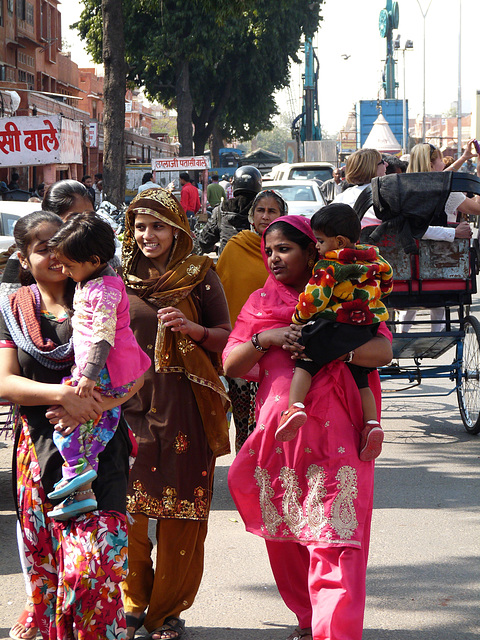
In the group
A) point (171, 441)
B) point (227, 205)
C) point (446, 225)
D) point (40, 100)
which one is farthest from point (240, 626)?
point (40, 100)

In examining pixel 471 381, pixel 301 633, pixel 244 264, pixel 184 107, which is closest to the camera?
pixel 301 633

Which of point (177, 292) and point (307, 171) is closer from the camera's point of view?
point (177, 292)

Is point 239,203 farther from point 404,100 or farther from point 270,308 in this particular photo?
point 404,100

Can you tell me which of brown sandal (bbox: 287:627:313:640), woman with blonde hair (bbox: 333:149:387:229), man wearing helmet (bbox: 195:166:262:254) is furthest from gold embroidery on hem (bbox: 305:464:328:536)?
woman with blonde hair (bbox: 333:149:387:229)

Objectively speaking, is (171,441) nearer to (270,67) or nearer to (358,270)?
(358,270)

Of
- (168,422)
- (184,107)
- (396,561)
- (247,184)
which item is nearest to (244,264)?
(247,184)

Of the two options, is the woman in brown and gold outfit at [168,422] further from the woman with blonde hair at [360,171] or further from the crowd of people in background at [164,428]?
the woman with blonde hair at [360,171]

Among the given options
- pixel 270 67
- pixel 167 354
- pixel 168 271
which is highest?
pixel 270 67

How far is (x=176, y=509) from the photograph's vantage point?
3680mm

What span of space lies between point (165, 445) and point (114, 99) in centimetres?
1188

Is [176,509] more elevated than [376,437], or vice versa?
[376,437]

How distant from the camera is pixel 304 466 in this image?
312cm

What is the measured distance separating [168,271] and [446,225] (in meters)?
3.61

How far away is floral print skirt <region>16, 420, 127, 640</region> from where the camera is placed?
2.85m
